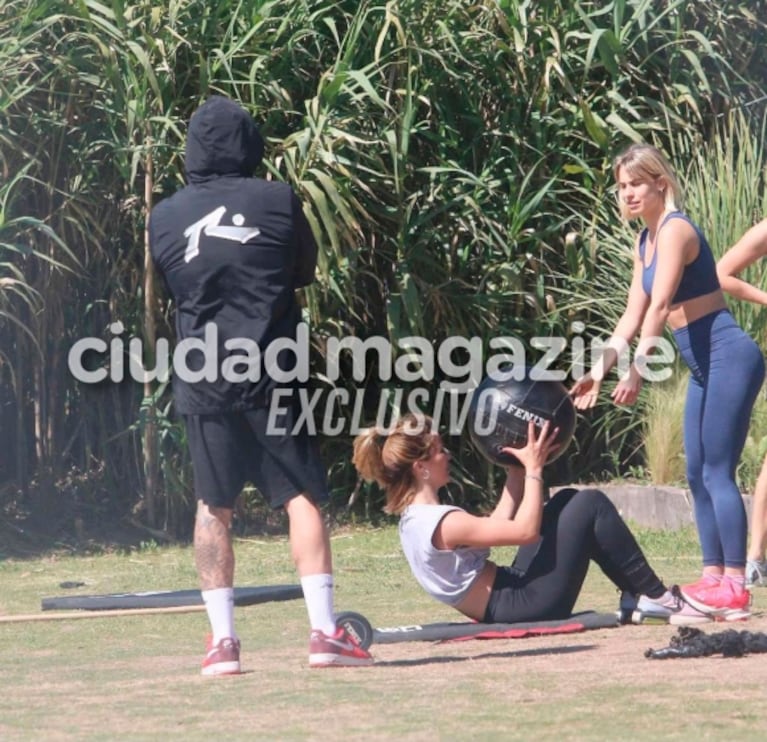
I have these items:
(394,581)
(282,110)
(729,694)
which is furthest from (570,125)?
(729,694)

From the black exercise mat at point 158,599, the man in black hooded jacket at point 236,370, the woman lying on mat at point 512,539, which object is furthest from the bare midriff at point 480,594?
the black exercise mat at point 158,599

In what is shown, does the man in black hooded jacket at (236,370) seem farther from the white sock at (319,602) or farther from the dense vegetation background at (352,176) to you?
the dense vegetation background at (352,176)

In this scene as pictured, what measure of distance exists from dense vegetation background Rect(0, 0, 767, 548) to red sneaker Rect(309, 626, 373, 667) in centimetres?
409

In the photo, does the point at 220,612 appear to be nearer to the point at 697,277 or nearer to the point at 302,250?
the point at 302,250

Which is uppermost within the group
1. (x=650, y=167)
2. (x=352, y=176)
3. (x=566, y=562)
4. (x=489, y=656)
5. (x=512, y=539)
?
(x=352, y=176)

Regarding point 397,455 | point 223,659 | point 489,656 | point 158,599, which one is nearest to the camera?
point 223,659

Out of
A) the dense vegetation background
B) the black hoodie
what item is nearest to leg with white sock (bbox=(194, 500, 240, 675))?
the black hoodie

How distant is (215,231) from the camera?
5.03 meters

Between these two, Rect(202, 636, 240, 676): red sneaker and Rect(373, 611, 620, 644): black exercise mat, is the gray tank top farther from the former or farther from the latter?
Rect(202, 636, 240, 676): red sneaker

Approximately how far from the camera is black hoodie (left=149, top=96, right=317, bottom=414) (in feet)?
16.4

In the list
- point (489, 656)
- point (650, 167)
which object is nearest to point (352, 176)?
point (650, 167)

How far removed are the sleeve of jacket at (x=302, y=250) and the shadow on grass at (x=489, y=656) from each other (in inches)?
50.3

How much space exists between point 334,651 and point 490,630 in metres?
0.81

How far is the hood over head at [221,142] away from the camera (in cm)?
511
